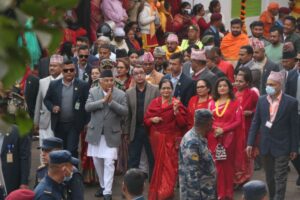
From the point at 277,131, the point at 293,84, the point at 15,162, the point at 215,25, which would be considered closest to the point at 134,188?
the point at 15,162

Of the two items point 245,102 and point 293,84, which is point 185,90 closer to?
point 245,102

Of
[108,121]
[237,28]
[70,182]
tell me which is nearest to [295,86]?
[108,121]

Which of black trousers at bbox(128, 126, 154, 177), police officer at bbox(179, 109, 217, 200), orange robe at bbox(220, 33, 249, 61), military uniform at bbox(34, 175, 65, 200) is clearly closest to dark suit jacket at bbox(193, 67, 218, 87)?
black trousers at bbox(128, 126, 154, 177)

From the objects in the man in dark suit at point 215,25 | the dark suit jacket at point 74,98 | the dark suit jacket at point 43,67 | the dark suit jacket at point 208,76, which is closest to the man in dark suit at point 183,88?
the dark suit jacket at point 208,76

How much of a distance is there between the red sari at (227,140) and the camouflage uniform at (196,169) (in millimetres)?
1402

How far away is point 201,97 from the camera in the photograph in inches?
456

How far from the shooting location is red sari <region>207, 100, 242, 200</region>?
36.7ft

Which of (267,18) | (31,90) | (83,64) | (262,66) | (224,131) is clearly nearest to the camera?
(224,131)

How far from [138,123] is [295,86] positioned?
2349 mm

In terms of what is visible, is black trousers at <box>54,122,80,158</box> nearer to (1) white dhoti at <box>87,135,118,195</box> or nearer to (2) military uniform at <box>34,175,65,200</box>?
(1) white dhoti at <box>87,135,118,195</box>

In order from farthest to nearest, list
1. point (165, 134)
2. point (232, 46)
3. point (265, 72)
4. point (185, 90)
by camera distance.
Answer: point (232, 46) < point (265, 72) < point (185, 90) < point (165, 134)

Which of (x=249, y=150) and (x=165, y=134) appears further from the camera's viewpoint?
(x=165, y=134)

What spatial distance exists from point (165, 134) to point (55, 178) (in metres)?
4.22

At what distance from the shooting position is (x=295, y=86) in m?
12.6
